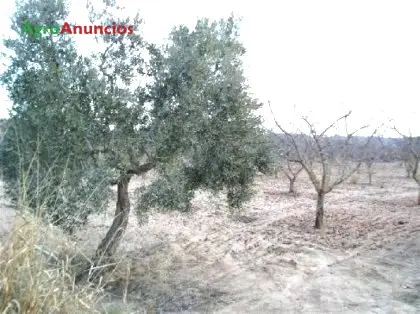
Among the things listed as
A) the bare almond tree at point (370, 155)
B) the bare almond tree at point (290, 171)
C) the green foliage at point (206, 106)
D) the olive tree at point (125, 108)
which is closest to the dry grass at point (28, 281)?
the olive tree at point (125, 108)

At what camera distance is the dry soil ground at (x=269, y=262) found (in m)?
7.29

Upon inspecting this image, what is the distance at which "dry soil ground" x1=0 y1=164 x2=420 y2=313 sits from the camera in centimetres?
729

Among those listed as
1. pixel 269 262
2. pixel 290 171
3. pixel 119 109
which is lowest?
pixel 269 262

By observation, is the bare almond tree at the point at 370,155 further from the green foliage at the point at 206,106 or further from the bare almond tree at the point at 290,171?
the green foliage at the point at 206,106

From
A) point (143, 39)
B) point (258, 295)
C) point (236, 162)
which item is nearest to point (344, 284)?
point (258, 295)

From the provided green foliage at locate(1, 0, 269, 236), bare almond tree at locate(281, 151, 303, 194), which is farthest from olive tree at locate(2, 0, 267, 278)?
bare almond tree at locate(281, 151, 303, 194)

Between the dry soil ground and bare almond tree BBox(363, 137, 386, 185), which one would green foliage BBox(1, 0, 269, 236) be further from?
bare almond tree BBox(363, 137, 386, 185)

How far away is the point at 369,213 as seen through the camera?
14969 mm

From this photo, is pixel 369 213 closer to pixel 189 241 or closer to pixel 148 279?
pixel 189 241

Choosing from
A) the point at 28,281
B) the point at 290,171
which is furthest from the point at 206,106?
the point at 290,171

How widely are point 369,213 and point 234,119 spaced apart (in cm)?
953

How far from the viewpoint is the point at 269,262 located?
9.48 metres

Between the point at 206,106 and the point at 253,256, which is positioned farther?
the point at 253,256

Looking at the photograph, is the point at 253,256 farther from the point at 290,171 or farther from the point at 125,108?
the point at 290,171
